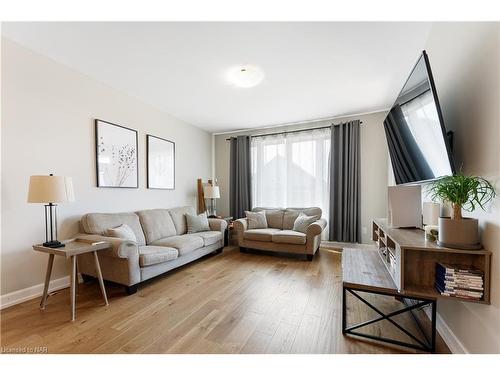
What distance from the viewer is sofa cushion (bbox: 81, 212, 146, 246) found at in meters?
2.49

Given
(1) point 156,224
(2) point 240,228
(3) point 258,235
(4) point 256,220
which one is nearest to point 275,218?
(4) point 256,220

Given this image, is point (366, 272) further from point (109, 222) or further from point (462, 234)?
point (109, 222)

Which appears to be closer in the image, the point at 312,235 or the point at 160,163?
the point at 312,235

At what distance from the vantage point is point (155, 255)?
247 cm

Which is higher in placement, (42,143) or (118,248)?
(42,143)

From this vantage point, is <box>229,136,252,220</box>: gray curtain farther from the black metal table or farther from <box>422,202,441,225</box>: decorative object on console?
<box>422,202,441,225</box>: decorative object on console

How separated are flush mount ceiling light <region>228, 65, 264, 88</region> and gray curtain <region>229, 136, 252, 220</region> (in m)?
2.20

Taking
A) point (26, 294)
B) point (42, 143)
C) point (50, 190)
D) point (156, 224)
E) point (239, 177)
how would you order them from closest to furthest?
point (50, 190)
point (26, 294)
point (42, 143)
point (156, 224)
point (239, 177)

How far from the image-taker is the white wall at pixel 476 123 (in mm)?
1112

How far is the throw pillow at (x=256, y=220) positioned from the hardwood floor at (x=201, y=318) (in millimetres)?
1296

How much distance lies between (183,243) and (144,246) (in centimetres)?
49

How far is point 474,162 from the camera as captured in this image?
1.32m
